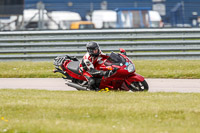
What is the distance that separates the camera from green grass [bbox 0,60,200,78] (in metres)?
12.9

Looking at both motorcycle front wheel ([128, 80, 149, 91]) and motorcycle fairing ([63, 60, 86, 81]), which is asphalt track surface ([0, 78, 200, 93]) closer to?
motorcycle fairing ([63, 60, 86, 81])

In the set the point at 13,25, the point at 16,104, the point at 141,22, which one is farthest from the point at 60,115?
the point at 141,22

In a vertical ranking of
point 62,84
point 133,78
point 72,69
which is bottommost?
point 62,84

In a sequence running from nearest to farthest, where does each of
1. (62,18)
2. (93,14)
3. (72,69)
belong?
(72,69) < (62,18) < (93,14)

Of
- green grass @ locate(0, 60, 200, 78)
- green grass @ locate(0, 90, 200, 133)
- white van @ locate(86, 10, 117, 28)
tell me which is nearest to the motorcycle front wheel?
green grass @ locate(0, 90, 200, 133)

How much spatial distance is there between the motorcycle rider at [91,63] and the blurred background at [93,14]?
306 inches

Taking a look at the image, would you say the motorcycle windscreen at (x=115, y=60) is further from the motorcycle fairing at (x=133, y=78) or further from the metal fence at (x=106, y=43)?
the metal fence at (x=106, y=43)

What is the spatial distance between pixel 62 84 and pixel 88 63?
2.10 meters

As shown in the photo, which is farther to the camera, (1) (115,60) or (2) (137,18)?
(2) (137,18)

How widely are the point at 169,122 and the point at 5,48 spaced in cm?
1010

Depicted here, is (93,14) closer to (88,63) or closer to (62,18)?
(62,18)

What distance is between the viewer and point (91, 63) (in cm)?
973

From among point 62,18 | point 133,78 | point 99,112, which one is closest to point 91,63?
point 133,78

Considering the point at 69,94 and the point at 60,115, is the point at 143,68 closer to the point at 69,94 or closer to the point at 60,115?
the point at 69,94
